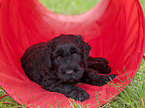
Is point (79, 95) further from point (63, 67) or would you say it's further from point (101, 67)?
point (101, 67)

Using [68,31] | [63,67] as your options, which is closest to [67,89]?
[63,67]

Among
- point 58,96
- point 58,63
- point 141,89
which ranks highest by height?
point 58,63

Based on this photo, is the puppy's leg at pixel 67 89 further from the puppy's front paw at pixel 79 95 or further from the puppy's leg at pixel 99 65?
the puppy's leg at pixel 99 65

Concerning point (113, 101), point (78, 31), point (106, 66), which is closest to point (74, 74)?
point (113, 101)

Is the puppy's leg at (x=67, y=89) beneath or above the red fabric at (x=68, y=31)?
beneath

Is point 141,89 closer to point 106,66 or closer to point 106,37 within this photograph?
point 106,66

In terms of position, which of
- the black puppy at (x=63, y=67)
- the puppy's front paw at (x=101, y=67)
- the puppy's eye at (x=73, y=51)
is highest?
the puppy's eye at (x=73, y=51)

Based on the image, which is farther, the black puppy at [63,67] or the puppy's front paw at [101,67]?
the puppy's front paw at [101,67]

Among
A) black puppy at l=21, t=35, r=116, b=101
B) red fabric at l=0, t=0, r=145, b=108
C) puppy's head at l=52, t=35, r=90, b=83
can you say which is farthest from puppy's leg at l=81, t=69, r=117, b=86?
puppy's head at l=52, t=35, r=90, b=83

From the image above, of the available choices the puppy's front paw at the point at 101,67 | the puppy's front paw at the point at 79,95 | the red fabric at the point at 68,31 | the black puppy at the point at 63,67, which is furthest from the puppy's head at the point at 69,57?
the puppy's front paw at the point at 101,67
